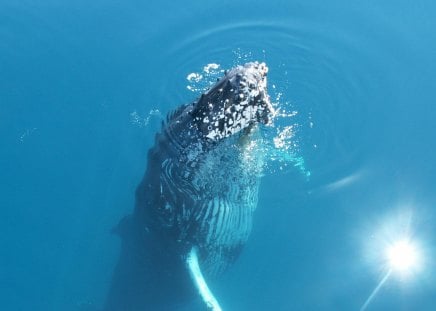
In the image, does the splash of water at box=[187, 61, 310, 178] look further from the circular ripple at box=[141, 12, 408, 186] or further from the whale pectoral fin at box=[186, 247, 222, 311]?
the whale pectoral fin at box=[186, 247, 222, 311]

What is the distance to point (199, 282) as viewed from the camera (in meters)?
12.0

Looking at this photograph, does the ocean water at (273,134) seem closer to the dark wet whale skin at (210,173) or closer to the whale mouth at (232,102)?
A: the dark wet whale skin at (210,173)

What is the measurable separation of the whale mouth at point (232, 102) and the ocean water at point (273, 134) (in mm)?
3244

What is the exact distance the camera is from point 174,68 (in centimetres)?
1597

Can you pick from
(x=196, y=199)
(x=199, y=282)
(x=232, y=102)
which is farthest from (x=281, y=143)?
(x=199, y=282)

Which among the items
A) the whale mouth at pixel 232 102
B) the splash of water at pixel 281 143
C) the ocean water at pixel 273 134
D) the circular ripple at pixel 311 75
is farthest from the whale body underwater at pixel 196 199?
the circular ripple at pixel 311 75

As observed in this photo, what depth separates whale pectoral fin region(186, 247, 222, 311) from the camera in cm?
1198

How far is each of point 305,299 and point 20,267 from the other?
7088 mm

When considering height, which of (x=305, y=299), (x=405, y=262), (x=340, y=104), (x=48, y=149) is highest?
(x=340, y=104)

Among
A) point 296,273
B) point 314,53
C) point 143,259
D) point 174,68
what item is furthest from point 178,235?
point 314,53

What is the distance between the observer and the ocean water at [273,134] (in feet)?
42.7

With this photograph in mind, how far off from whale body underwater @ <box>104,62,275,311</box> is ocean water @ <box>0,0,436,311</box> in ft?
3.17

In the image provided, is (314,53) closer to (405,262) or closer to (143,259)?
(405,262)

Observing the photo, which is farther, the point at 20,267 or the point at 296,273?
the point at 20,267
